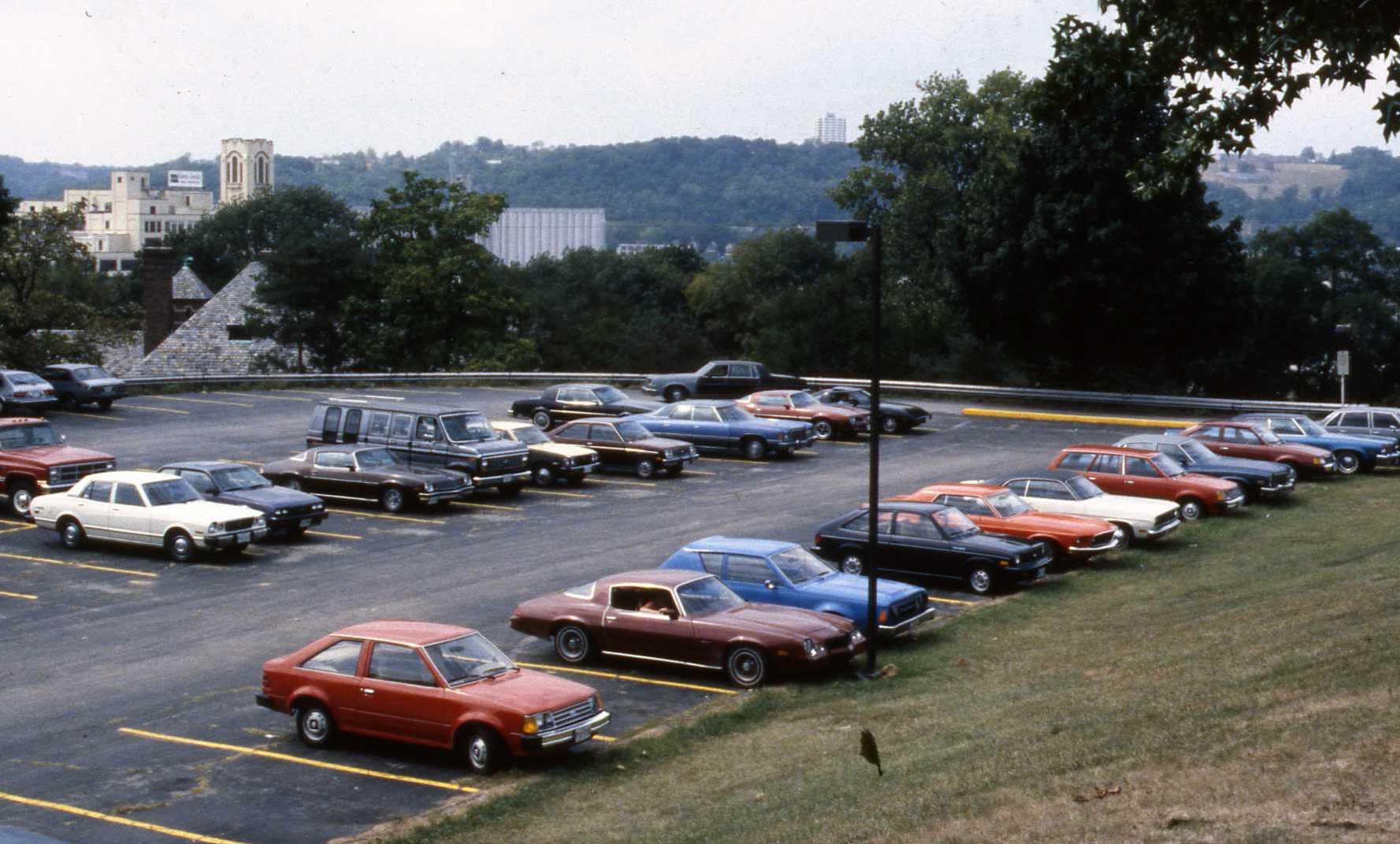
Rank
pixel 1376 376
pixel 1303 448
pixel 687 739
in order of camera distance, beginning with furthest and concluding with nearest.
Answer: pixel 1376 376 < pixel 1303 448 < pixel 687 739

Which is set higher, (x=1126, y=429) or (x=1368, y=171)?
(x=1368, y=171)

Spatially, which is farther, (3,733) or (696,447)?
(696,447)

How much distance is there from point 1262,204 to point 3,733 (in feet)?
481

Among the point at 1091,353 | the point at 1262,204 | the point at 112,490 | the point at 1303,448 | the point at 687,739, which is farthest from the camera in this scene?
the point at 1262,204

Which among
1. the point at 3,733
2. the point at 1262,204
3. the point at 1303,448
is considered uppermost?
the point at 1262,204

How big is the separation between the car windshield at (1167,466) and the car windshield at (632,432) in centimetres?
1173

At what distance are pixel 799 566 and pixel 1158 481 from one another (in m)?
10.8

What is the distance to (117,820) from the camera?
1360 centimetres

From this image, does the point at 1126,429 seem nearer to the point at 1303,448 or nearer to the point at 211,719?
the point at 1303,448

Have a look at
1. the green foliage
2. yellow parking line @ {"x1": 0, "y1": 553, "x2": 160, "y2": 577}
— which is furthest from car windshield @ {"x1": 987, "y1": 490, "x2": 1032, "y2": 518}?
the green foliage

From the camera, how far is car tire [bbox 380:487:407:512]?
30188 mm

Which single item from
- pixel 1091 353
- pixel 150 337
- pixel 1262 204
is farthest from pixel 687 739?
pixel 1262 204

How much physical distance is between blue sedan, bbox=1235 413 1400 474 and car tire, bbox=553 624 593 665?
800 inches

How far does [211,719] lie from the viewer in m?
16.7
